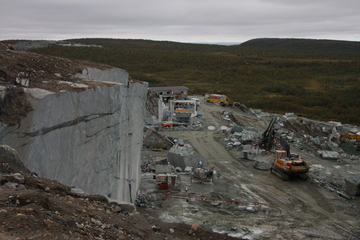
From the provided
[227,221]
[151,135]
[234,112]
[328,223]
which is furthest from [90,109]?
[234,112]

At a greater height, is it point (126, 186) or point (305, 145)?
point (126, 186)

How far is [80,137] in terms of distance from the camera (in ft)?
35.7

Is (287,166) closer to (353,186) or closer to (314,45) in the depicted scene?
(353,186)

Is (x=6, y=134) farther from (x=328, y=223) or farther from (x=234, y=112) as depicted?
(x=234, y=112)

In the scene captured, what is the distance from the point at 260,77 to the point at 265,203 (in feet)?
197

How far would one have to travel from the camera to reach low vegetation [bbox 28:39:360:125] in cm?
5144

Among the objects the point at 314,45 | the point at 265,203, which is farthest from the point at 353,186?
the point at 314,45

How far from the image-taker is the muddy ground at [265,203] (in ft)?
51.0

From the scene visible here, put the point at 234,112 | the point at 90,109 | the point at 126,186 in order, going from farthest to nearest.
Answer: the point at 234,112 → the point at 126,186 → the point at 90,109

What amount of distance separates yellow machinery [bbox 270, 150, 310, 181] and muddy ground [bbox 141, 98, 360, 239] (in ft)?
1.20

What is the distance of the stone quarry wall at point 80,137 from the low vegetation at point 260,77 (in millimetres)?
37059

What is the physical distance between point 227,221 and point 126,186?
14.2 ft

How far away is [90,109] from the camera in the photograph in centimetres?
1109

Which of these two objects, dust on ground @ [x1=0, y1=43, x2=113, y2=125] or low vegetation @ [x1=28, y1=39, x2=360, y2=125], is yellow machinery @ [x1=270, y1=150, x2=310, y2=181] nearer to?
dust on ground @ [x1=0, y1=43, x2=113, y2=125]
